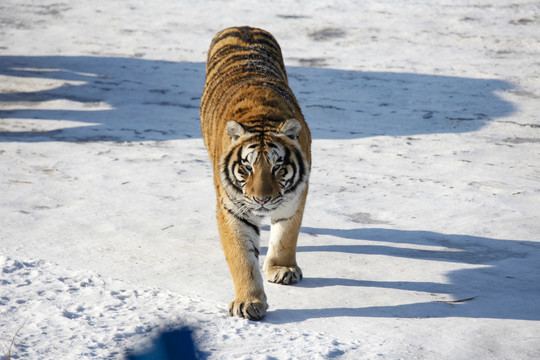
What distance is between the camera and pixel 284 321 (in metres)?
3.04

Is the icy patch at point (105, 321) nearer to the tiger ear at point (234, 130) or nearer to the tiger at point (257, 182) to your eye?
the tiger at point (257, 182)

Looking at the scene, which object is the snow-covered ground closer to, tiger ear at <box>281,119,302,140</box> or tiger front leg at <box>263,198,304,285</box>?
tiger front leg at <box>263,198,304,285</box>

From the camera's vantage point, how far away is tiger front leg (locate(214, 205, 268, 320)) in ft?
9.96

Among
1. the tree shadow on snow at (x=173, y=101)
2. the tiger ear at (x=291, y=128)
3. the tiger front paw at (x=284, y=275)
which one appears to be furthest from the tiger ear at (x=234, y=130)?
Result: the tree shadow on snow at (x=173, y=101)

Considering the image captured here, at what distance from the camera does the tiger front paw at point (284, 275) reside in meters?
3.50

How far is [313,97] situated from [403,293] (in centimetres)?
457

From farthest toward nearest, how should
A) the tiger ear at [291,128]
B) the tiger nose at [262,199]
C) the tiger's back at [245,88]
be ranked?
the tiger's back at [245,88] → the tiger ear at [291,128] → the tiger nose at [262,199]

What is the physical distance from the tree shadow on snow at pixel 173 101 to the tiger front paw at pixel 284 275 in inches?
123

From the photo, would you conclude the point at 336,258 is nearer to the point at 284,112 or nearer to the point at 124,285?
the point at 284,112

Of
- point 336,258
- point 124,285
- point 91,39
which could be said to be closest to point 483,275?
point 336,258

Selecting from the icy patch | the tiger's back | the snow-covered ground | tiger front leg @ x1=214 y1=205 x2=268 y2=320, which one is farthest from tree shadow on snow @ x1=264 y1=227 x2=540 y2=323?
the tiger's back

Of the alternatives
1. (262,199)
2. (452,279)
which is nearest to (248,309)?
(262,199)

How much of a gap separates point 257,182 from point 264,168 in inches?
2.9

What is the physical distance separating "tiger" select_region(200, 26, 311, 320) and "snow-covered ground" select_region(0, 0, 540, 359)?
181 mm
